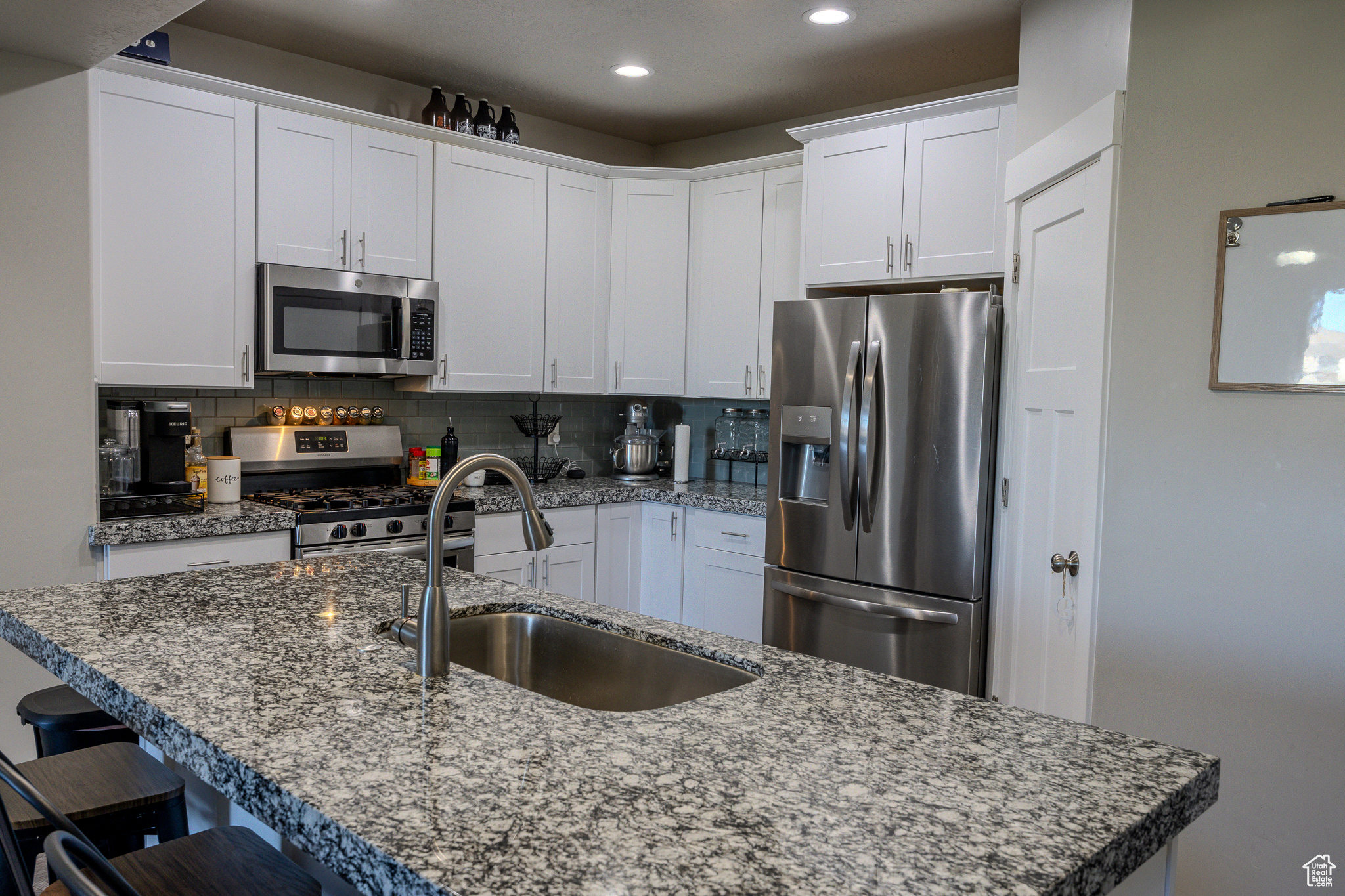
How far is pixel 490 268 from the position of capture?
13.1 feet

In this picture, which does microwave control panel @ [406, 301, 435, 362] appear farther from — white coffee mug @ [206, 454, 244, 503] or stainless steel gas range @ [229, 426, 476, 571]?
white coffee mug @ [206, 454, 244, 503]

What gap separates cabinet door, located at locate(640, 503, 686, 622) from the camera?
4.18 meters

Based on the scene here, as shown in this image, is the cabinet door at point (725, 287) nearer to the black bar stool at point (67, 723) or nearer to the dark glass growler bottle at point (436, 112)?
the dark glass growler bottle at point (436, 112)

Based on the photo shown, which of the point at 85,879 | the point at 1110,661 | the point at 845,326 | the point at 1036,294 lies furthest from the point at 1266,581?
the point at 85,879

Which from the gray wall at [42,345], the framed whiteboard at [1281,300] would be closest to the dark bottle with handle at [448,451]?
the gray wall at [42,345]

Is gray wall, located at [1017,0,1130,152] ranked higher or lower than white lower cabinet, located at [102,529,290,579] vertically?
higher

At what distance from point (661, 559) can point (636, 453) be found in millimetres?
609

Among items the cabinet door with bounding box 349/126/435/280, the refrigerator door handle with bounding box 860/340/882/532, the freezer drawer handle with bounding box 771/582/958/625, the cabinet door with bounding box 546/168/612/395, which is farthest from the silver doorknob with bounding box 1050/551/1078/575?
the cabinet door with bounding box 349/126/435/280

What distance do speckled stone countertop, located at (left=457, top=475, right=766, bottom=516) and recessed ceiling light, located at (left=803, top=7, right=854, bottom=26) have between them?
6.03 feet

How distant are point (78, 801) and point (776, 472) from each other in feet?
8.24

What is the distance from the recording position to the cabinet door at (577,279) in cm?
422

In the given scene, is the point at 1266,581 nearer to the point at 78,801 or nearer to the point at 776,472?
the point at 776,472

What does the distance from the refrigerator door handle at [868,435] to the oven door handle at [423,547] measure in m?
1.53

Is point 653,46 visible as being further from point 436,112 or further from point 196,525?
point 196,525
